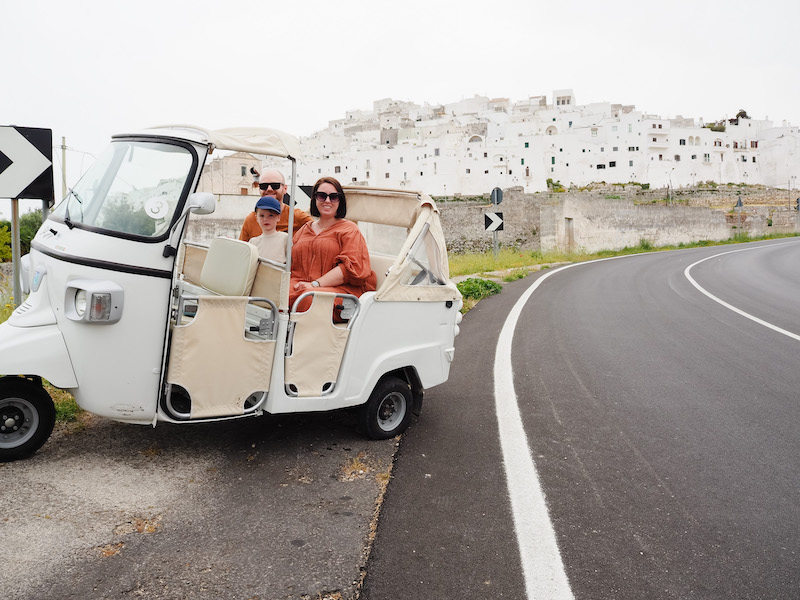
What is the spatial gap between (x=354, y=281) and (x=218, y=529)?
2.36 meters

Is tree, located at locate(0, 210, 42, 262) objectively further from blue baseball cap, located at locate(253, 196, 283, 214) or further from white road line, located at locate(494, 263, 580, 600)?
white road line, located at locate(494, 263, 580, 600)

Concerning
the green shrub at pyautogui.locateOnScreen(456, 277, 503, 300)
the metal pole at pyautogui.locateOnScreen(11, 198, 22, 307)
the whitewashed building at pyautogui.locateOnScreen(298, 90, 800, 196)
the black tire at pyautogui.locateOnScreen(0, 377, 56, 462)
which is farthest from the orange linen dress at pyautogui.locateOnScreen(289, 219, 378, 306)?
the whitewashed building at pyautogui.locateOnScreen(298, 90, 800, 196)

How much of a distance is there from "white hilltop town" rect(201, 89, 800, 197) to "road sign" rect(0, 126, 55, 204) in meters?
92.9

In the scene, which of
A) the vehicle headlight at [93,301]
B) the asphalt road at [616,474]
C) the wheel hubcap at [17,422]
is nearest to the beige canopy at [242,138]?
the vehicle headlight at [93,301]

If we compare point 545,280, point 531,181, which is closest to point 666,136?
point 531,181

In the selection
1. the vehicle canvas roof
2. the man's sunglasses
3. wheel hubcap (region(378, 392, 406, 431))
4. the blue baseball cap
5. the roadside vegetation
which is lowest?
wheel hubcap (region(378, 392, 406, 431))

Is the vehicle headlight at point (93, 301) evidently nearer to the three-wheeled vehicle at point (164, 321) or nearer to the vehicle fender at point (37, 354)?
the three-wheeled vehicle at point (164, 321)

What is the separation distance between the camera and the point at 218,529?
369 centimetres

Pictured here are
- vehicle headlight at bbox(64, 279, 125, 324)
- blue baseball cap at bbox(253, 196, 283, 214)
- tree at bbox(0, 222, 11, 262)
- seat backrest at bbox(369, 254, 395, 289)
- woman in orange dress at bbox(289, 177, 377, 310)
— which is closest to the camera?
vehicle headlight at bbox(64, 279, 125, 324)

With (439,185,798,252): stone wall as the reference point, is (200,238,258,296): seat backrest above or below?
below

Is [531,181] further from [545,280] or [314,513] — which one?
[314,513]

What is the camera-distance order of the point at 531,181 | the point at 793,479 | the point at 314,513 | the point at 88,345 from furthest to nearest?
1. the point at 531,181
2. the point at 793,479
3. the point at 88,345
4. the point at 314,513

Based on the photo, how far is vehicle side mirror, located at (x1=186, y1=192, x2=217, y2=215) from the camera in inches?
168

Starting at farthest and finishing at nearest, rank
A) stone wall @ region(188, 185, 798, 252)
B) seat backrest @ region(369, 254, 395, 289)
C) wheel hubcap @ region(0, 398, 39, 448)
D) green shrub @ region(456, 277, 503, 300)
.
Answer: stone wall @ region(188, 185, 798, 252) < green shrub @ region(456, 277, 503, 300) < seat backrest @ region(369, 254, 395, 289) < wheel hubcap @ region(0, 398, 39, 448)
